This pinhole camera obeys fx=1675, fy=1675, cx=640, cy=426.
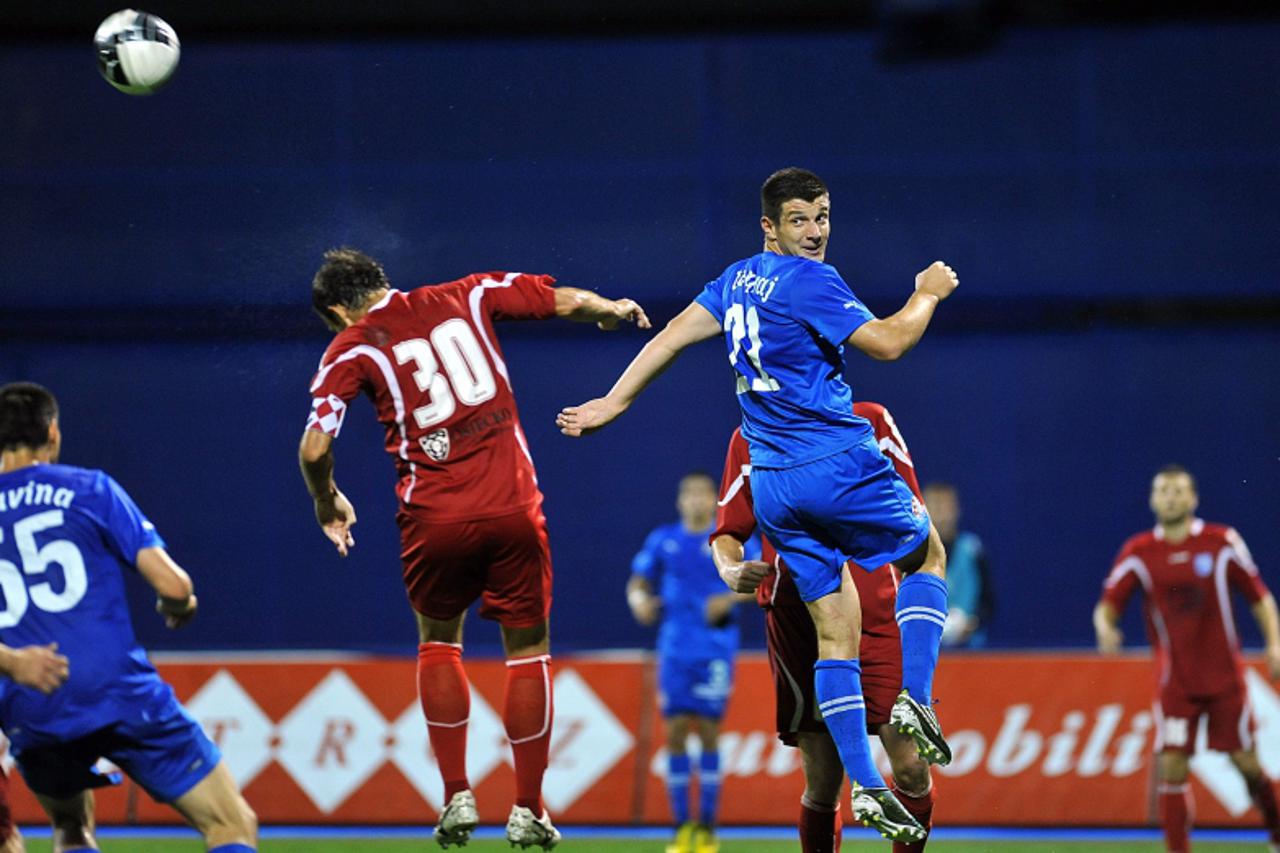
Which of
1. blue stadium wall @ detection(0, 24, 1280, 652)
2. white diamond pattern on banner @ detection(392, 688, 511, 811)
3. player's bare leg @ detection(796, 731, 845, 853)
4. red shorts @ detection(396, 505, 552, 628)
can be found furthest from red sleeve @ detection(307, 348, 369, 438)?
blue stadium wall @ detection(0, 24, 1280, 652)

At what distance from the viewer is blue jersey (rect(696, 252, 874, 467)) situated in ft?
18.5

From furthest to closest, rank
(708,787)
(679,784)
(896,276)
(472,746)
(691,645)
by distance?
(896,276) → (472,746) → (691,645) → (679,784) → (708,787)

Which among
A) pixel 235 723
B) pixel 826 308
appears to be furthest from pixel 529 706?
pixel 235 723

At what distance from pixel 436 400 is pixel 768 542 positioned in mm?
1350

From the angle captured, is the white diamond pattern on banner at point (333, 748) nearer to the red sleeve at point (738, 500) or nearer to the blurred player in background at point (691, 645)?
the blurred player in background at point (691, 645)

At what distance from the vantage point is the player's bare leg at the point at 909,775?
609 centimetres

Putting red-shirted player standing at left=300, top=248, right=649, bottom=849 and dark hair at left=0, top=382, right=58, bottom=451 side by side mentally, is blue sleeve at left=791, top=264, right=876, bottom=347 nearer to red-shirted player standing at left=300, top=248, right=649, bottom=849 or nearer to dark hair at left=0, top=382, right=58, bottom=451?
red-shirted player standing at left=300, top=248, right=649, bottom=849

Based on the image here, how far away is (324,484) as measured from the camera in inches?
248

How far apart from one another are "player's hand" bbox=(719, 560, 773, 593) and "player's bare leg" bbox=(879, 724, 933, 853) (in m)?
0.77

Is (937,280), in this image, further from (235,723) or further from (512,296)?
(235,723)

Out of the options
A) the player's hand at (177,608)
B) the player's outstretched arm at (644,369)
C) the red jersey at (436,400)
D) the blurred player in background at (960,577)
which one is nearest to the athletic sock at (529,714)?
the red jersey at (436,400)

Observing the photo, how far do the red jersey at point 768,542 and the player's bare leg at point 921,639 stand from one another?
0.36 m

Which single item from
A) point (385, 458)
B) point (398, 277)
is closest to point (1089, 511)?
point (385, 458)

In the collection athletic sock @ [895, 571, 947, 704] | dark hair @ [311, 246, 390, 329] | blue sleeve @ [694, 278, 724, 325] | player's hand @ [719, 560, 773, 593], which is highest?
dark hair @ [311, 246, 390, 329]
